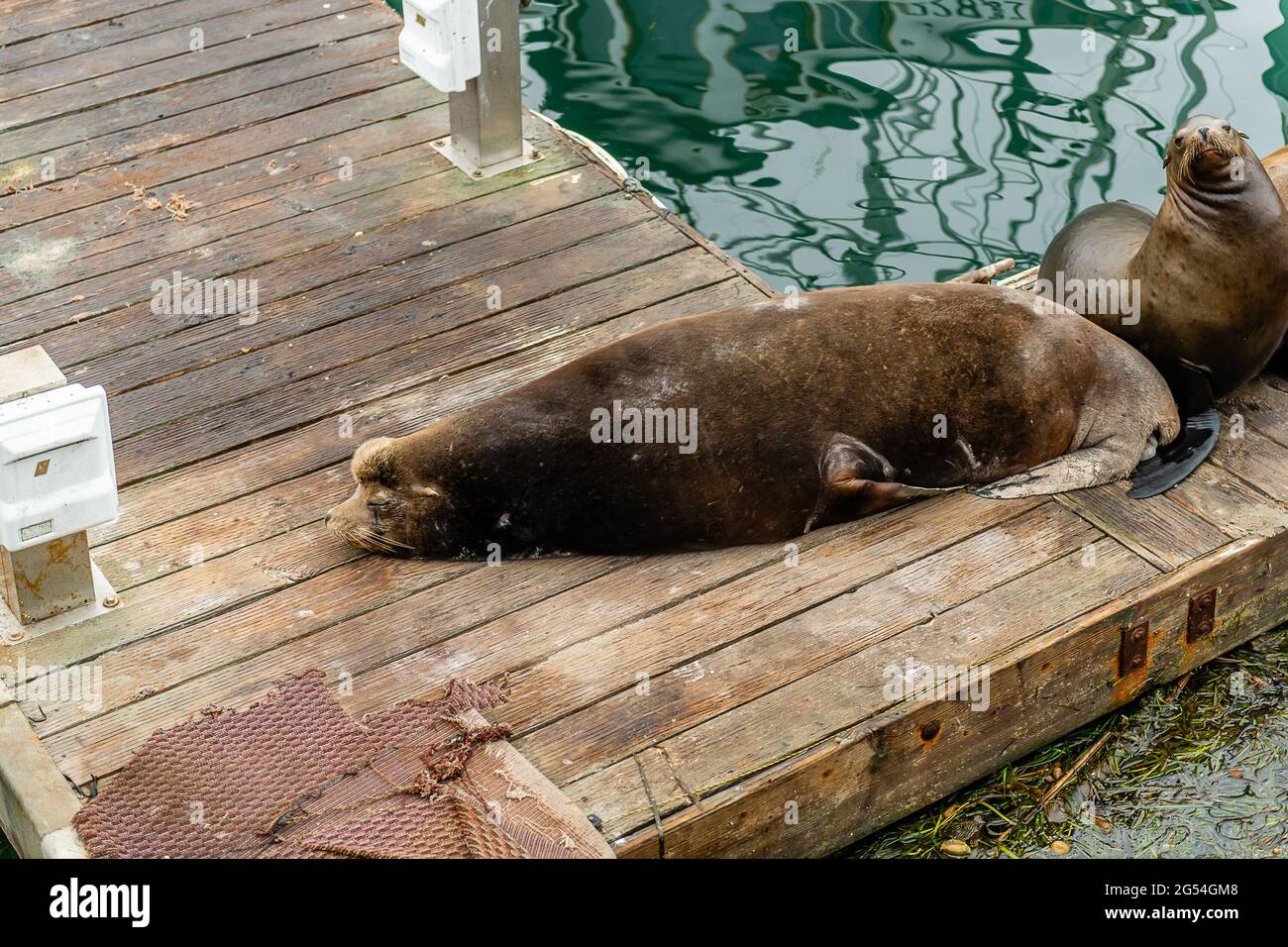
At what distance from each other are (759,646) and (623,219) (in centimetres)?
226

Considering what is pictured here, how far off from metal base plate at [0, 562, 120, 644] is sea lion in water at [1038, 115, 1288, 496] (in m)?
2.87

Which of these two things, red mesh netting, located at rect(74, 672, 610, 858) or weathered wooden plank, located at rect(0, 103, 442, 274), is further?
weathered wooden plank, located at rect(0, 103, 442, 274)

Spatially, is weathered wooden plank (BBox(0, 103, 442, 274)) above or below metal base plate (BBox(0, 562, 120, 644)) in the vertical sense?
above

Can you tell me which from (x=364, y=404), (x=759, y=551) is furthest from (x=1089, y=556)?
(x=364, y=404)

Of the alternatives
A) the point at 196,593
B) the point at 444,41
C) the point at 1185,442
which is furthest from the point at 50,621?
the point at 1185,442

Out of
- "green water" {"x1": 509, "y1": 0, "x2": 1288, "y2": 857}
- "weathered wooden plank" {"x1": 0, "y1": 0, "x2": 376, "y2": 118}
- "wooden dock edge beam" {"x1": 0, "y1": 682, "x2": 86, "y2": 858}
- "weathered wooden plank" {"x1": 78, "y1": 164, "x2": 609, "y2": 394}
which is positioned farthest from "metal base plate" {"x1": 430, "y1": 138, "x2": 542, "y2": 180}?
"wooden dock edge beam" {"x1": 0, "y1": 682, "x2": 86, "y2": 858}

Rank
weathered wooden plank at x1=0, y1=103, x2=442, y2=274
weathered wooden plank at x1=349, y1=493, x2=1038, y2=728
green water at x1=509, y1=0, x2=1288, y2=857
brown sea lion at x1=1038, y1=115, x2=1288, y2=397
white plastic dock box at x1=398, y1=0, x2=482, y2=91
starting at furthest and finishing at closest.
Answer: green water at x1=509, y1=0, x2=1288, y2=857 < weathered wooden plank at x1=0, y1=103, x2=442, y2=274 < white plastic dock box at x1=398, y1=0, x2=482, y2=91 < brown sea lion at x1=1038, y1=115, x2=1288, y2=397 < weathered wooden plank at x1=349, y1=493, x2=1038, y2=728

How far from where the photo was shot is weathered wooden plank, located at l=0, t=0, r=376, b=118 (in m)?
6.44

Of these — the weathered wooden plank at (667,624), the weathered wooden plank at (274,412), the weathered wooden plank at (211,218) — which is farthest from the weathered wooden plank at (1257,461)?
the weathered wooden plank at (211,218)

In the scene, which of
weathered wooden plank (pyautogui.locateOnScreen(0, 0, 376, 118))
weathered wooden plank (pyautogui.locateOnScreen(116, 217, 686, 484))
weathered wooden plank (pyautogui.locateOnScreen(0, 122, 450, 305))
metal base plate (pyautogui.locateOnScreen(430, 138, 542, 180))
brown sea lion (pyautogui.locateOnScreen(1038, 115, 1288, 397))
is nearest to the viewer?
weathered wooden plank (pyautogui.locateOnScreen(116, 217, 686, 484))

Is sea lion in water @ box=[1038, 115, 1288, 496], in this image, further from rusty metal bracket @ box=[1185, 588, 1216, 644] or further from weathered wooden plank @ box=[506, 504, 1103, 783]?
weathered wooden plank @ box=[506, 504, 1103, 783]

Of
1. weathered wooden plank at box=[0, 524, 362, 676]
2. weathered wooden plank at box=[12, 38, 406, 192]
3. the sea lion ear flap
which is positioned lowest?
weathered wooden plank at box=[0, 524, 362, 676]

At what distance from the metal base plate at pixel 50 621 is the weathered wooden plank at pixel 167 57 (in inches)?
114

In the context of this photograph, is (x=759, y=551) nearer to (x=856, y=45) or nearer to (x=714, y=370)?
(x=714, y=370)
